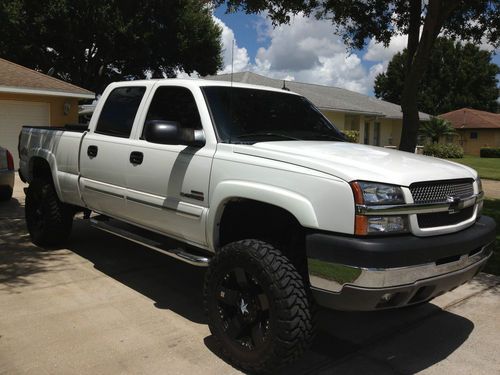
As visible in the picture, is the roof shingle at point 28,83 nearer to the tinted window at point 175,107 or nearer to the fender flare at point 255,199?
the tinted window at point 175,107

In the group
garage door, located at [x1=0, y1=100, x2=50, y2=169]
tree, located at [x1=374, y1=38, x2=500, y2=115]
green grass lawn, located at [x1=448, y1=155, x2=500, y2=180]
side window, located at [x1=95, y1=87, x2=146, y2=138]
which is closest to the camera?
side window, located at [x1=95, y1=87, x2=146, y2=138]

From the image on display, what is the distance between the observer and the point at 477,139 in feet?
156

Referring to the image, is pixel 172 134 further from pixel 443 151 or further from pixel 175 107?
pixel 443 151

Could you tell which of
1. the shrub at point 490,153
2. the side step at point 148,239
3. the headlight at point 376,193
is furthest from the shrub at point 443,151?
the headlight at point 376,193

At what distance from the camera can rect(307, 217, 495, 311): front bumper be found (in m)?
2.96

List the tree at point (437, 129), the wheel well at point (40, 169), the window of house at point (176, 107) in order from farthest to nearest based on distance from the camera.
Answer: the tree at point (437, 129)
the wheel well at point (40, 169)
the window of house at point (176, 107)

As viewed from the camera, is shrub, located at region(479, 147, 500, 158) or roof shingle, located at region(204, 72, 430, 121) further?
shrub, located at region(479, 147, 500, 158)

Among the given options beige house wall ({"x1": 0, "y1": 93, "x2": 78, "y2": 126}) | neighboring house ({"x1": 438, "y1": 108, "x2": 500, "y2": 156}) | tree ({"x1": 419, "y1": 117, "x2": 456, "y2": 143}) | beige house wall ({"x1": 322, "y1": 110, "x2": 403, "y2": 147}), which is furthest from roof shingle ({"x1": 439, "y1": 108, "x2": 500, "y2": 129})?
beige house wall ({"x1": 0, "y1": 93, "x2": 78, "y2": 126})

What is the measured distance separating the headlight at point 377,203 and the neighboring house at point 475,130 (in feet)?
151

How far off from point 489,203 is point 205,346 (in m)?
9.46

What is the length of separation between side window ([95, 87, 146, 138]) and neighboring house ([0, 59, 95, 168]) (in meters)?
11.4

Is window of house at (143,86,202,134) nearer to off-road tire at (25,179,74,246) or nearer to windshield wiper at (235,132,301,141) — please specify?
windshield wiper at (235,132,301,141)

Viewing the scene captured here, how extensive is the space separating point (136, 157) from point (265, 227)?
144 centimetres

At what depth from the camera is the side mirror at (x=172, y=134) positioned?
3.82m
